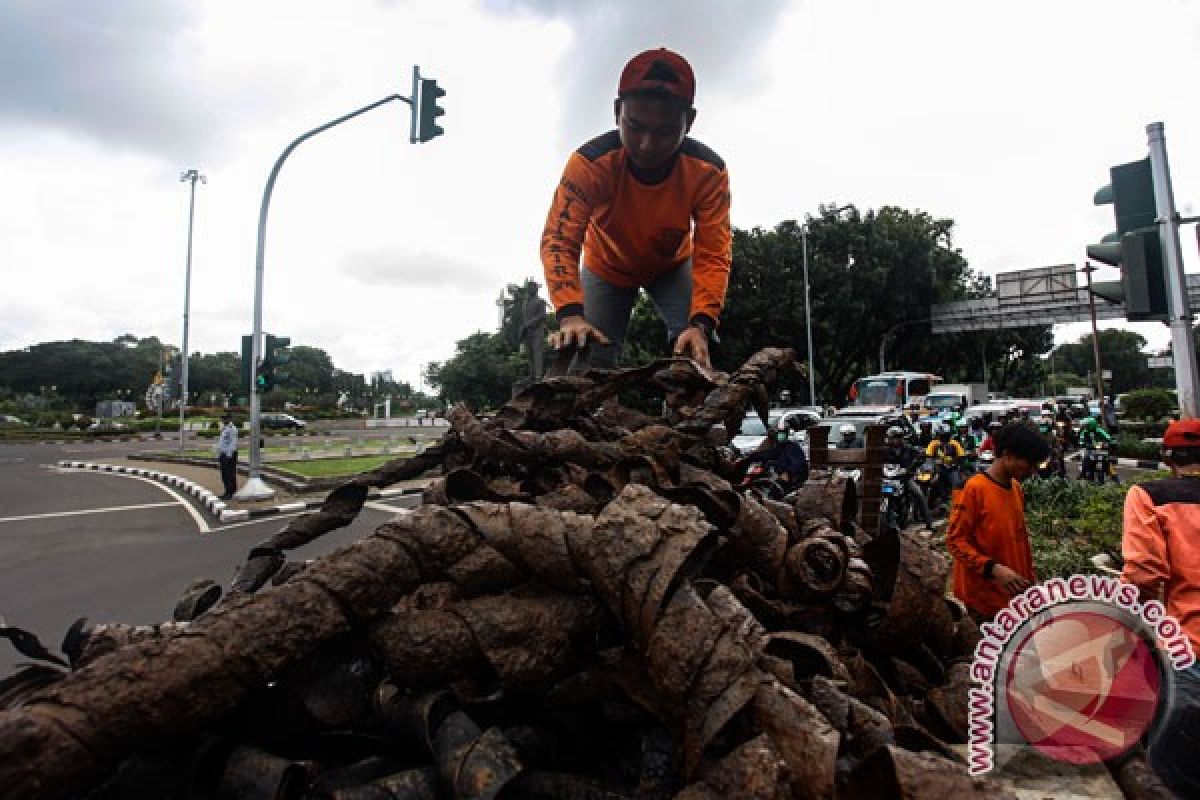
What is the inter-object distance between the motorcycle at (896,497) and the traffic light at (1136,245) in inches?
120

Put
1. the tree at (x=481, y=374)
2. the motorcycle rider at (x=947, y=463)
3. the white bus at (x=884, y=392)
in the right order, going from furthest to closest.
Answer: the tree at (x=481, y=374) < the white bus at (x=884, y=392) < the motorcycle rider at (x=947, y=463)

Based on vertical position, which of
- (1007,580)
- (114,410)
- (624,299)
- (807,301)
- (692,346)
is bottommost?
(1007,580)

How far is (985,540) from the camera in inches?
120

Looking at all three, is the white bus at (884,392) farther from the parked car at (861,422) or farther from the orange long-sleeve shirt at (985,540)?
the orange long-sleeve shirt at (985,540)

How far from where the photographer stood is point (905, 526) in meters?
7.48

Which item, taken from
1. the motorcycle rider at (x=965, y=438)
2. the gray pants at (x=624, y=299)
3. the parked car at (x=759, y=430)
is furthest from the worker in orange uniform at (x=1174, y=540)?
the motorcycle rider at (x=965, y=438)

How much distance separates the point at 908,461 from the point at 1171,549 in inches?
240

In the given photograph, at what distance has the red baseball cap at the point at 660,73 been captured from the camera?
7.96 feet

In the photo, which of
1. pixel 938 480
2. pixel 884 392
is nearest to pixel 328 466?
pixel 938 480

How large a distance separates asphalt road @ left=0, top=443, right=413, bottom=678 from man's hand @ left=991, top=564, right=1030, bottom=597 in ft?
9.86

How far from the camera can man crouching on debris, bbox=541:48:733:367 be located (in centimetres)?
250

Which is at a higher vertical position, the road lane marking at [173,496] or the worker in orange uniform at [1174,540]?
the worker in orange uniform at [1174,540]

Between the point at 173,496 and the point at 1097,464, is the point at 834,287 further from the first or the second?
the point at 173,496

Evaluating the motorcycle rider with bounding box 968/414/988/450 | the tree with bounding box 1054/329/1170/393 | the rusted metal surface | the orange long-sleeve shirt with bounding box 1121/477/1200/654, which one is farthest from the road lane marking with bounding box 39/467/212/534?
the tree with bounding box 1054/329/1170/393
